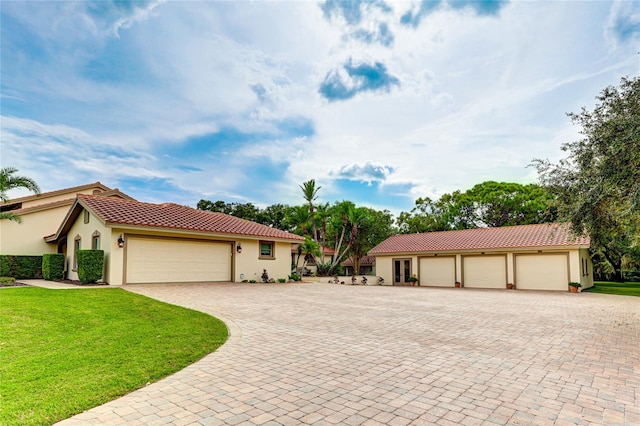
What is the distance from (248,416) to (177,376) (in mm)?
1660

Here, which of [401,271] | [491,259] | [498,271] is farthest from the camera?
[401,271]

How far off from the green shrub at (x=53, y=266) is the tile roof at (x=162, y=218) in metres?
3.32

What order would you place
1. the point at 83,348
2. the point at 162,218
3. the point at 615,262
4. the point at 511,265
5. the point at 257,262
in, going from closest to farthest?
the point at 83,348
the point at 162,218
the point at 257,262
the point at 511,265
the point at 615,262

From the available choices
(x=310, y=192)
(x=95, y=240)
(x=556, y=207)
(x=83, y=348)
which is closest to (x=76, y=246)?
(x=95, y=240)

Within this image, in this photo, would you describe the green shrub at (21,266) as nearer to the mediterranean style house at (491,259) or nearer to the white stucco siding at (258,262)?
the white stucco siding at (258,262)

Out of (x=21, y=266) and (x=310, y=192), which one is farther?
(x=310, y=192)

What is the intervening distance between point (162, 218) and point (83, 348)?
37.7ft

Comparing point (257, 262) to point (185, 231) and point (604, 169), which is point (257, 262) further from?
point (604, 169)

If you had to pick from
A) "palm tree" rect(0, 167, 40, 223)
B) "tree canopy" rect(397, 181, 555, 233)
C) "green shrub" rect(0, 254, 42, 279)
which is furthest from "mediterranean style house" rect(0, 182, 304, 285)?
"tree canopy" rect(397, 181, 555, 233)

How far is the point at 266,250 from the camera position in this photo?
20234 millimetres

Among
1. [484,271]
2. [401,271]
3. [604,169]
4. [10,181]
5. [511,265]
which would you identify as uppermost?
[10,181]

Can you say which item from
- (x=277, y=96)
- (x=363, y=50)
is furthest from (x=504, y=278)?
(x=277, y=96)

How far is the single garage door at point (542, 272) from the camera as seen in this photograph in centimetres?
1981

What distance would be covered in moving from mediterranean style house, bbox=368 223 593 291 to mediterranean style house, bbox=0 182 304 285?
9.58m
